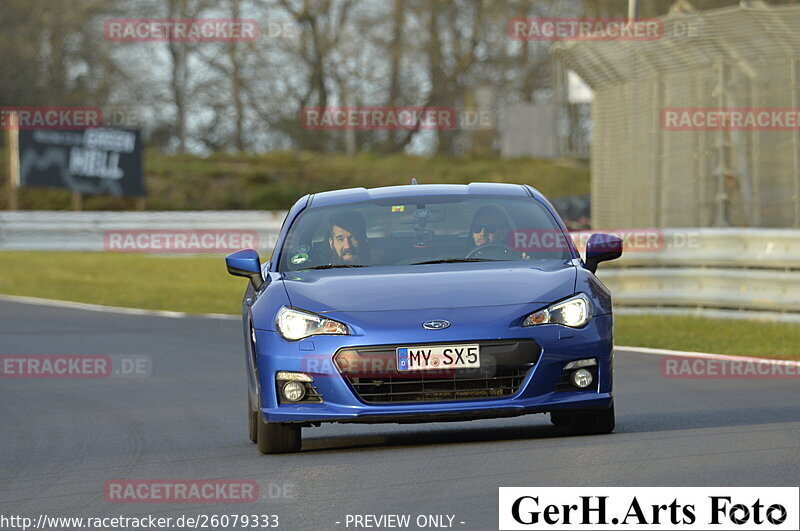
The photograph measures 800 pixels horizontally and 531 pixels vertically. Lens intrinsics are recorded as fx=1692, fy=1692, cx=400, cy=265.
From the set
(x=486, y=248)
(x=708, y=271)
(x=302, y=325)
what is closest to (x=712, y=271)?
(x=708, y=271)

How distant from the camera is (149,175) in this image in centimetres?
4006

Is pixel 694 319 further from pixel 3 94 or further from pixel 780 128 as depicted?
pixel 3 94

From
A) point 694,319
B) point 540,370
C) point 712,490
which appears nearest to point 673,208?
point 694,319

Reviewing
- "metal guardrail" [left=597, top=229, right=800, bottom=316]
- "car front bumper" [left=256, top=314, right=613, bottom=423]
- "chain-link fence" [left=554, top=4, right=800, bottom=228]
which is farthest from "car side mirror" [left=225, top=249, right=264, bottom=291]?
"chain-link fence" [left=554, top=4, right=800, bottom=228]

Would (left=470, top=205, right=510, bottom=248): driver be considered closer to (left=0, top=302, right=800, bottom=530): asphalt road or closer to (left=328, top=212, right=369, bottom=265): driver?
(left=328, top=212, right=369, bottom=265): driver

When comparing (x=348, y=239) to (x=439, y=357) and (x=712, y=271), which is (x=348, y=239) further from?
(x=712, y=271)

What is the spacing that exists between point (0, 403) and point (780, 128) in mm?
10289

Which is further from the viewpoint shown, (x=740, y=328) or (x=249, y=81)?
(x=249, y=81)

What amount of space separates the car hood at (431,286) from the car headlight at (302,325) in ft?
0.16

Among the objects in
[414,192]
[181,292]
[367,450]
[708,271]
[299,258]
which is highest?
[414,192]

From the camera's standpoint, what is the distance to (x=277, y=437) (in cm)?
883

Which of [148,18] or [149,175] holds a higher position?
[148,18]

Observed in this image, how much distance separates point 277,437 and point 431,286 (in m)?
1.13

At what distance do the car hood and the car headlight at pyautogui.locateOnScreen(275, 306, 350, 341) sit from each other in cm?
5
